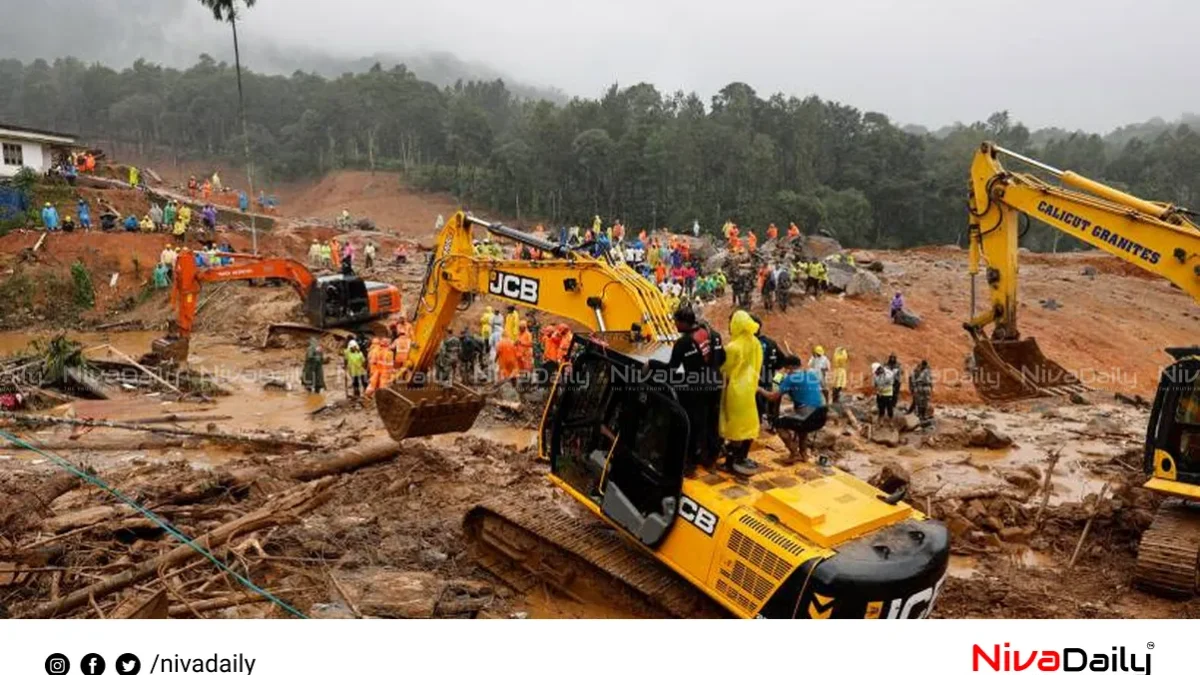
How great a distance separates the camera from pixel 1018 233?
37.3 ft

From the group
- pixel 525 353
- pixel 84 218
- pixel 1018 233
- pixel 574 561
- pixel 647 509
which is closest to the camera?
pixel 647 509

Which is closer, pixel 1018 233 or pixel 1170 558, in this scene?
pixel 1170 558

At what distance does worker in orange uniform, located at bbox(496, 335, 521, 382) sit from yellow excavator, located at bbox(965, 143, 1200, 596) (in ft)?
25.9

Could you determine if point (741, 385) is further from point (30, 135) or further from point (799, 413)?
point (30, 135)

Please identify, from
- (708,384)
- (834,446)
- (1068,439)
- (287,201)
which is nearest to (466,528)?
(708,384)

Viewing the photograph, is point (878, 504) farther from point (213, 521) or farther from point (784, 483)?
point (213, 521)

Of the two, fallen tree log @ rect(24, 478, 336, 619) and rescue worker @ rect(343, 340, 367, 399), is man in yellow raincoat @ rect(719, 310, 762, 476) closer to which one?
fallen tree log @ rect(24, 478, 336, 619)

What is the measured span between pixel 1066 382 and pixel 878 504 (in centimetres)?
756

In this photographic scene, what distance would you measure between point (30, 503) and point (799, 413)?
716 centimetres

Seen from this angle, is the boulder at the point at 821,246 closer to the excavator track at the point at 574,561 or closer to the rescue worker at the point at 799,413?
the rescue worker at the point at 799,413

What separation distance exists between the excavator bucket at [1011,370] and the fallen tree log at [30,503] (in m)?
11.1

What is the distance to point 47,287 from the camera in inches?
1051

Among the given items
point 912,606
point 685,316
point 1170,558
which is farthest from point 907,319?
point 912,606
